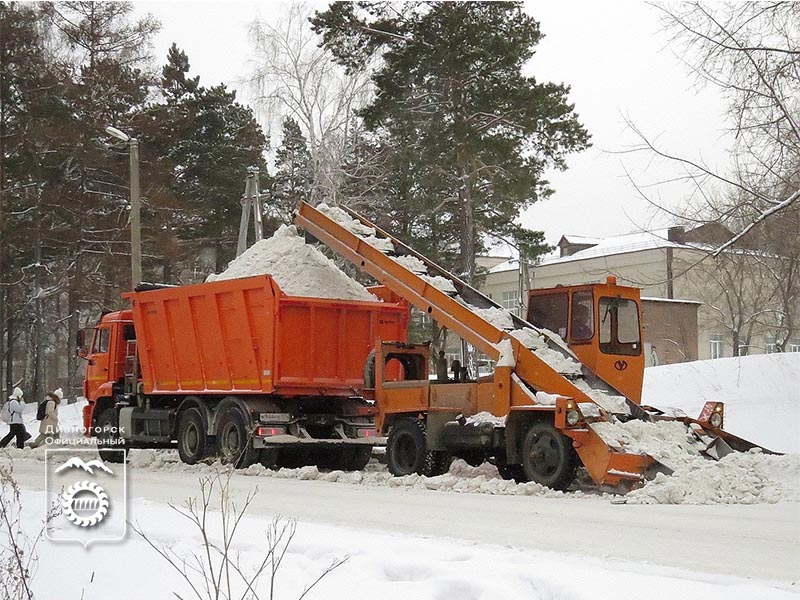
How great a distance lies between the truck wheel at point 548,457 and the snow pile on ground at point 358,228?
413 centimetres

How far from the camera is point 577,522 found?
926cm

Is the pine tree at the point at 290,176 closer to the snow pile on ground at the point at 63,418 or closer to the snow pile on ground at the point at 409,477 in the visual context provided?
the snow pile on ground at the point at 63,418

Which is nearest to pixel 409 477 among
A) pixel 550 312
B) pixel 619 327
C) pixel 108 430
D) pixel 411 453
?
pixel 411 453

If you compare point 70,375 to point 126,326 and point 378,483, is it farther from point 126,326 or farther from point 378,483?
point 378,483

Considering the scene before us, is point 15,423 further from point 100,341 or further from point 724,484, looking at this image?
point 724,484

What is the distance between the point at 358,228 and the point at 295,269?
1.19 metres

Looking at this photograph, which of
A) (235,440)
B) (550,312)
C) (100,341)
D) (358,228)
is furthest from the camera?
(100,341)

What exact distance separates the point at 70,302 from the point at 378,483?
2507 cm

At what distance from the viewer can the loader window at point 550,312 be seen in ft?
43.7

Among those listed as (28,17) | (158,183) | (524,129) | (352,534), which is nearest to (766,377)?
(524,129)

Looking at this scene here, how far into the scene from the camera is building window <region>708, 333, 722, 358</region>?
184 feet

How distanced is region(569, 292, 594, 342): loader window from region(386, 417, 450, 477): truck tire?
2368 mm

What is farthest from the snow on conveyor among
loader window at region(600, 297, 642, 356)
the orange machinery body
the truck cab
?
the truck cab

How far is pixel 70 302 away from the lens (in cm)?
3550
